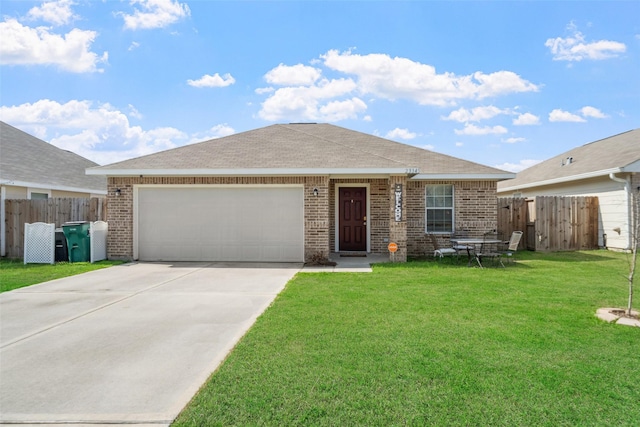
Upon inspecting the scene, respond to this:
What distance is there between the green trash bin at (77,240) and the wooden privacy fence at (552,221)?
562 inches

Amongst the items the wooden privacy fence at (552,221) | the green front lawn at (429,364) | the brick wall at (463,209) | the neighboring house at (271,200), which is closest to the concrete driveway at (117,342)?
the green front lawn at (429,364)

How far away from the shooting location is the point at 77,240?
39.3 ft

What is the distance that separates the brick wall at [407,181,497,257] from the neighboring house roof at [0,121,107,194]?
44.7 ft

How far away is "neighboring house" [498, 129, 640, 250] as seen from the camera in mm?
14070

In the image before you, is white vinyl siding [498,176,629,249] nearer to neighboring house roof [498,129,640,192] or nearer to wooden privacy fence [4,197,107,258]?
neighboring house roof [498,129,640,192]

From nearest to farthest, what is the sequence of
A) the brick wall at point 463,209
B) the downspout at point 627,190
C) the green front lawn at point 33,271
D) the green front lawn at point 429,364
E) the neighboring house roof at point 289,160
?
the green front lawn at point 429,364, the green front lawn at point 33,271, the neighboring house roof at point 289,160, the brick wall at point 463,209, the downspout at point 627,190

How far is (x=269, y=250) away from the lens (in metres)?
12.3

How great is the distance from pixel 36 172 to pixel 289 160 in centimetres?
1072

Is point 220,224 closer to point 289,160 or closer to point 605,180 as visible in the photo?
point 289,160

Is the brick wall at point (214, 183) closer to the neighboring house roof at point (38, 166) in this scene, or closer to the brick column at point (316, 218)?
the brick column at point (316, 218)

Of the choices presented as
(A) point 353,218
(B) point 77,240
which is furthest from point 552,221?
(B) point 77,240

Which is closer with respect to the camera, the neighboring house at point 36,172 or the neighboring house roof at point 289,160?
the neighboring house roof at point 289,160

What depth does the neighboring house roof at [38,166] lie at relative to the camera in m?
14.5

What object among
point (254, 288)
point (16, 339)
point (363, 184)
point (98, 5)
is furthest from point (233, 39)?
point (16, 339)
